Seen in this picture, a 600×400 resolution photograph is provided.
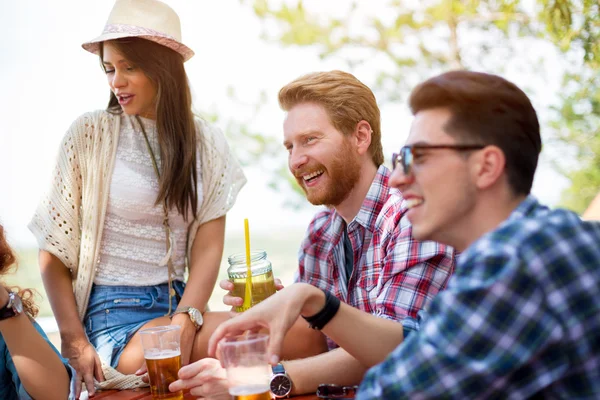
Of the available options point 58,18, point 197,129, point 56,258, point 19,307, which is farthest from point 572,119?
point 58,18

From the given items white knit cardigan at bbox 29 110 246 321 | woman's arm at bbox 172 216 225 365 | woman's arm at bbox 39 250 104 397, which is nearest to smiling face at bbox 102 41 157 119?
white knit cardigan at bbox 29 110 246 321

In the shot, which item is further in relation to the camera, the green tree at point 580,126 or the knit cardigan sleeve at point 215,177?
the green tree at point 580,126

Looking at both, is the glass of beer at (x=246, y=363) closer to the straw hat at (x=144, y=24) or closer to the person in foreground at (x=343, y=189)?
the person in foreground at (x=343, y=189)

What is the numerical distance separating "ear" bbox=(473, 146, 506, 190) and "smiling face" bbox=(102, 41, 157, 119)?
187 cm

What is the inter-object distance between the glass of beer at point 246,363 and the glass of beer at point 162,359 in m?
0.44

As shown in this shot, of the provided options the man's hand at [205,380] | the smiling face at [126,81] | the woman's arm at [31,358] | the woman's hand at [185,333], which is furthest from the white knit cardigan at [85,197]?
the man's hand at [205,380]

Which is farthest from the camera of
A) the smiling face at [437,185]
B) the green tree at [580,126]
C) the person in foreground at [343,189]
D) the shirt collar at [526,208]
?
the green tree at [580,126]

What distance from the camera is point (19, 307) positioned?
2.11m

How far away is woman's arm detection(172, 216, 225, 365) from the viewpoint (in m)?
2.83

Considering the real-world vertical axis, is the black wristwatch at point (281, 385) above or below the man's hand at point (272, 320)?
below

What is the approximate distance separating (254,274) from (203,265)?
85cm

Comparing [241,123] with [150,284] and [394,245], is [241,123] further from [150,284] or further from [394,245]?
[394,245]

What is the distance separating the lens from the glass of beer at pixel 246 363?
153 centimetres

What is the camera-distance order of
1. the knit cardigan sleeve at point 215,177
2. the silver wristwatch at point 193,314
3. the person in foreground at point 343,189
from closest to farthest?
the person in foreground at point 343,189 → the silver wristwatch at point 193,314 → the knit cardigan sleeve at point 215,177
